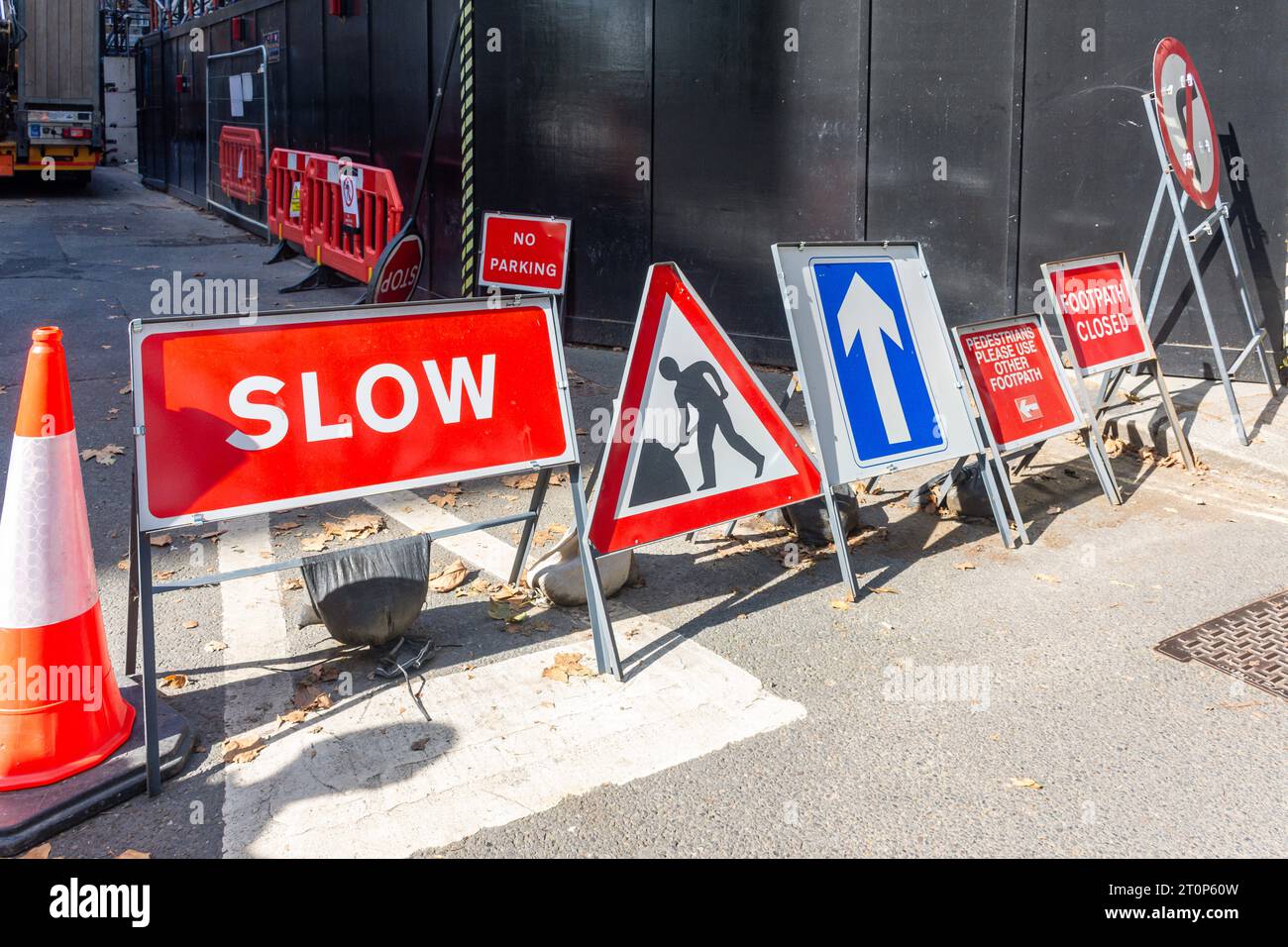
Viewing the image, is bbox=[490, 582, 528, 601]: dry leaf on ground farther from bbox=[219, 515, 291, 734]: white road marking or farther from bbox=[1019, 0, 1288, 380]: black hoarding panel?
bbox=[1019, 0, 1288, 380]: black hoarding panel

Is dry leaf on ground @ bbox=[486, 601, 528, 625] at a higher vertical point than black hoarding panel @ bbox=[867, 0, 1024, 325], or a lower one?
lower

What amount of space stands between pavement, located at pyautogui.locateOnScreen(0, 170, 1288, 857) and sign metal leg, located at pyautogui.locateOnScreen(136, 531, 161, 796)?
0.31ft

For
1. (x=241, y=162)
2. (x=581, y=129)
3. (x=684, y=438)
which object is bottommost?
(x=684, y=438)

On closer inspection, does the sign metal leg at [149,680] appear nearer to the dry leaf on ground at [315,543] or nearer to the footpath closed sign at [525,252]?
the dry leaf on ground at [315,543]

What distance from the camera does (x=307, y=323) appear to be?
4.28 metres

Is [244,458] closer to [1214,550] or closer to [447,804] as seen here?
[447,804]

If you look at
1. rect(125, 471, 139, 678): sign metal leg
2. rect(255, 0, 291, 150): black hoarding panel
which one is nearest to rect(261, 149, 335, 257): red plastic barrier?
rect(255, 0, 291, 150): black hoarding panel

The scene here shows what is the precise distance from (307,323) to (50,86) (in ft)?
77.5

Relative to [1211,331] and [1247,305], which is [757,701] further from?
[1247,305]

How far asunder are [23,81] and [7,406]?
1892 cm

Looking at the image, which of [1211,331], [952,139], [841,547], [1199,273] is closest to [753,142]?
[952,139]

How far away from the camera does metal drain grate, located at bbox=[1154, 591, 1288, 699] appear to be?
4492mm

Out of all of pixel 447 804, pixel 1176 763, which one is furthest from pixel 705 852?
pixel 1176 763

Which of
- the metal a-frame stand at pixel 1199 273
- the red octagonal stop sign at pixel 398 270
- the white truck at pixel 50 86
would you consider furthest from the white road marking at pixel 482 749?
the white truck at pixel 50 86
